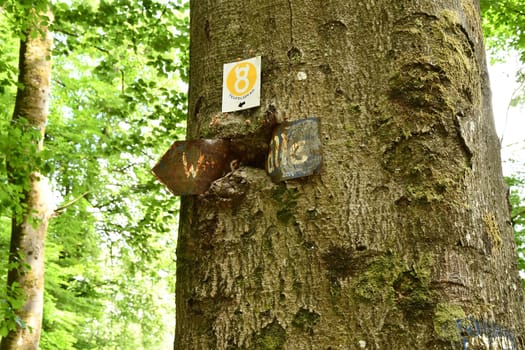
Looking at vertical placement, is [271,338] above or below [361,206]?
below

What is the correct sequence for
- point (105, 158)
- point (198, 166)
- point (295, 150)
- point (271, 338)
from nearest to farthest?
point (271, 338) < point (295, 150) < point (198, 166) < point (105, 158)

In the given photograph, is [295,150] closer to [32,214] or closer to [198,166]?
[198,166]

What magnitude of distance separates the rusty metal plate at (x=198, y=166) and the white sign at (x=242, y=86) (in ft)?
0.37

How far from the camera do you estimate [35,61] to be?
666cm

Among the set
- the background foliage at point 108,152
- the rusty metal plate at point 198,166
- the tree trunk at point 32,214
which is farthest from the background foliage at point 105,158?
the rusty metal plate at point 198,166

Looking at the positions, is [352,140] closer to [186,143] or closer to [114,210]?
[186,143]

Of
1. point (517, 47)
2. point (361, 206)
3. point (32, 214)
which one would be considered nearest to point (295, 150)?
point (361, 206)

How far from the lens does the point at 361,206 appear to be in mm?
1259

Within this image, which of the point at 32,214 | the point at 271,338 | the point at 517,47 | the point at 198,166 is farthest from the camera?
the point at 517,47

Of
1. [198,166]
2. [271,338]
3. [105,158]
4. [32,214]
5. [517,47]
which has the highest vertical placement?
[517,47]

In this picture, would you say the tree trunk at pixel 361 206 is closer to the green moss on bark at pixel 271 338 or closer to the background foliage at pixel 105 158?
the green moss on bark at pixel 271 338

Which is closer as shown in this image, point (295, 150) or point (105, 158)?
point (295, 150)

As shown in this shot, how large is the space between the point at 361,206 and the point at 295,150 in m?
0.23

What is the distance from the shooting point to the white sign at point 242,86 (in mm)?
1453
